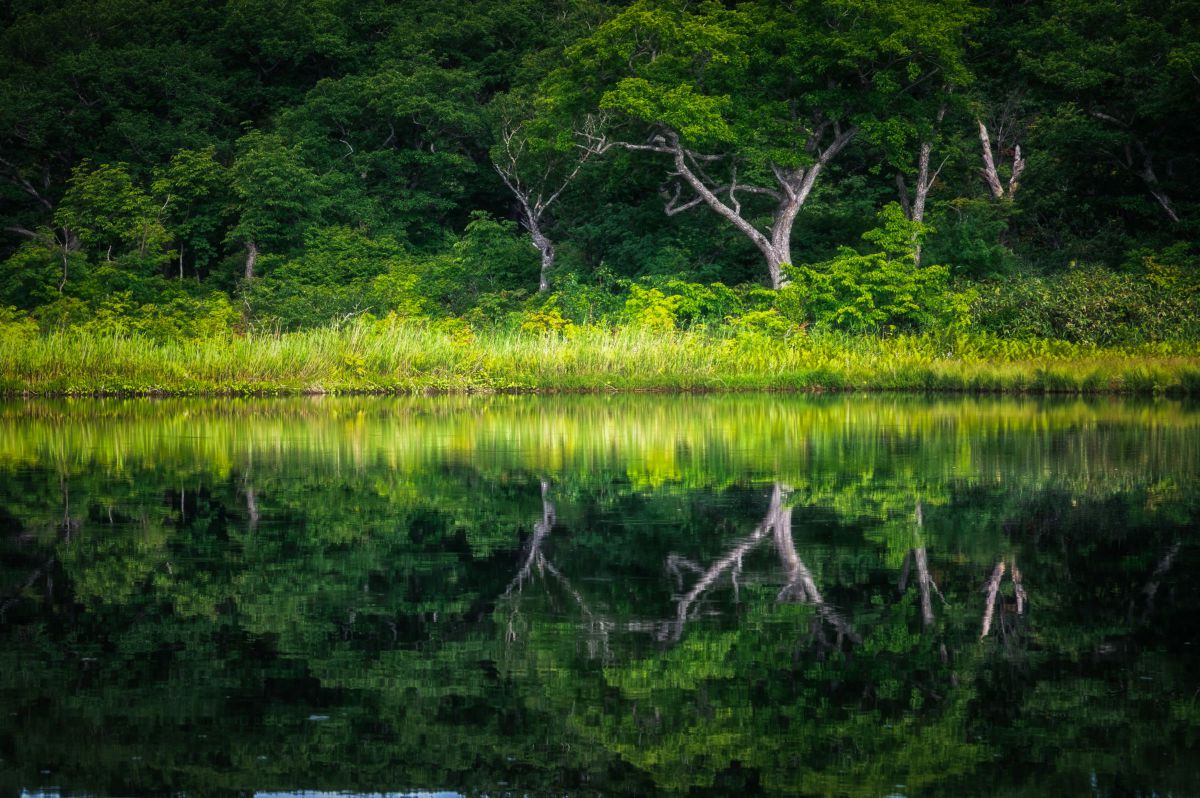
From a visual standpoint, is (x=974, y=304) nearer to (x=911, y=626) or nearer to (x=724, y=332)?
(x=724, y=332)

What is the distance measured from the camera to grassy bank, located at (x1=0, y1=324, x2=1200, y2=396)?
26.5 m

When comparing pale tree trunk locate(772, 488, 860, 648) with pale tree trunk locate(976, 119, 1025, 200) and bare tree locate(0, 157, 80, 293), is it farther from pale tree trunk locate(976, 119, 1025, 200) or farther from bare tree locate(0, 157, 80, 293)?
bare tree locate(0, 157, 80, 293)

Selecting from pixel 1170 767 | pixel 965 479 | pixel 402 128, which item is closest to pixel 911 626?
pixel 1170 767

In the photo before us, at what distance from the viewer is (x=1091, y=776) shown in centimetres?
394

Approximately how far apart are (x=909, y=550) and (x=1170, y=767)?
364cm

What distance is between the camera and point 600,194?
133ft

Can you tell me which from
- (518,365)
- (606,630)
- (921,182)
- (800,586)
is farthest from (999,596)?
(921,182)

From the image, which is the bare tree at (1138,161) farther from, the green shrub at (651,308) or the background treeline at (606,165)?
the green shrub at (651,308)

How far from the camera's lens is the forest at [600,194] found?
28.1 m

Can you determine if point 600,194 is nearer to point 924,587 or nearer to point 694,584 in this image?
point 694,584

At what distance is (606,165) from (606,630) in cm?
3460

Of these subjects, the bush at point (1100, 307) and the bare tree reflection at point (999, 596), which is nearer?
the bare tree reflection at point (999, 596)

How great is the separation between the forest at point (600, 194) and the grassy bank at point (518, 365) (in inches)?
3.1

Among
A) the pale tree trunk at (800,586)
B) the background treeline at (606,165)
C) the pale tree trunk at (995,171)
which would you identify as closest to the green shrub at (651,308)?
the background treeline at (606,165)
